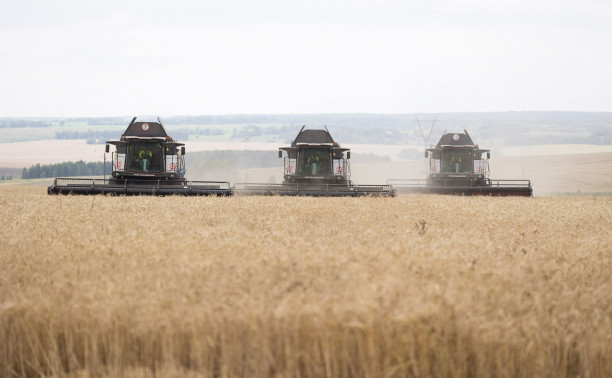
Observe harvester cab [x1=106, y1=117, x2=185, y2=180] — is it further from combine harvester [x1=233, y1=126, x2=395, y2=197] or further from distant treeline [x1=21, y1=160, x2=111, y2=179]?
distant treeline [x1=21, y1=160, x2=111, y2=179]

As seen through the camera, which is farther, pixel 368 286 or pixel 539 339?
pixel 368 286

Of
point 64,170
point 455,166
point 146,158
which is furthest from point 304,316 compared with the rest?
point 64,170

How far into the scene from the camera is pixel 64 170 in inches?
3460

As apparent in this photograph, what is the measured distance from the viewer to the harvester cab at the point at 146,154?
26844 mm

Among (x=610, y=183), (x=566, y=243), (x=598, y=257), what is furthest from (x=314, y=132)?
(x=610, y=183)

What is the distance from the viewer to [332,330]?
206 inches

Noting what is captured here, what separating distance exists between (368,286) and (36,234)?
6.08 m

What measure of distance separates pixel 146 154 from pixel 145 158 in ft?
0.53

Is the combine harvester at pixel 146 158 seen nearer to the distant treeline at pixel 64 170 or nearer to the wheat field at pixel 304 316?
the wheat field at pixel 304 316

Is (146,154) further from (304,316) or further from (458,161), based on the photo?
(304,316)

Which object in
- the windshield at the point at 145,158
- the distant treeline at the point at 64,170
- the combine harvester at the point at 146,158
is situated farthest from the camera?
the distant treeline at the point at 64,170

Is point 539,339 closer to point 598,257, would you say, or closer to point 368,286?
point 368,286

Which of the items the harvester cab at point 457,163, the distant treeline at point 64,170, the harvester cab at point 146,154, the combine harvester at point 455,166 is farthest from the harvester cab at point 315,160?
the distant treeline at point 64,170

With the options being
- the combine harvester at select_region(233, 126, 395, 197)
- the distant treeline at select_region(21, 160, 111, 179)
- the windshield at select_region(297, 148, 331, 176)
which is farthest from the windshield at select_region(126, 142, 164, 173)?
the distant treeline at select_region(21, 160, 111, 179)
